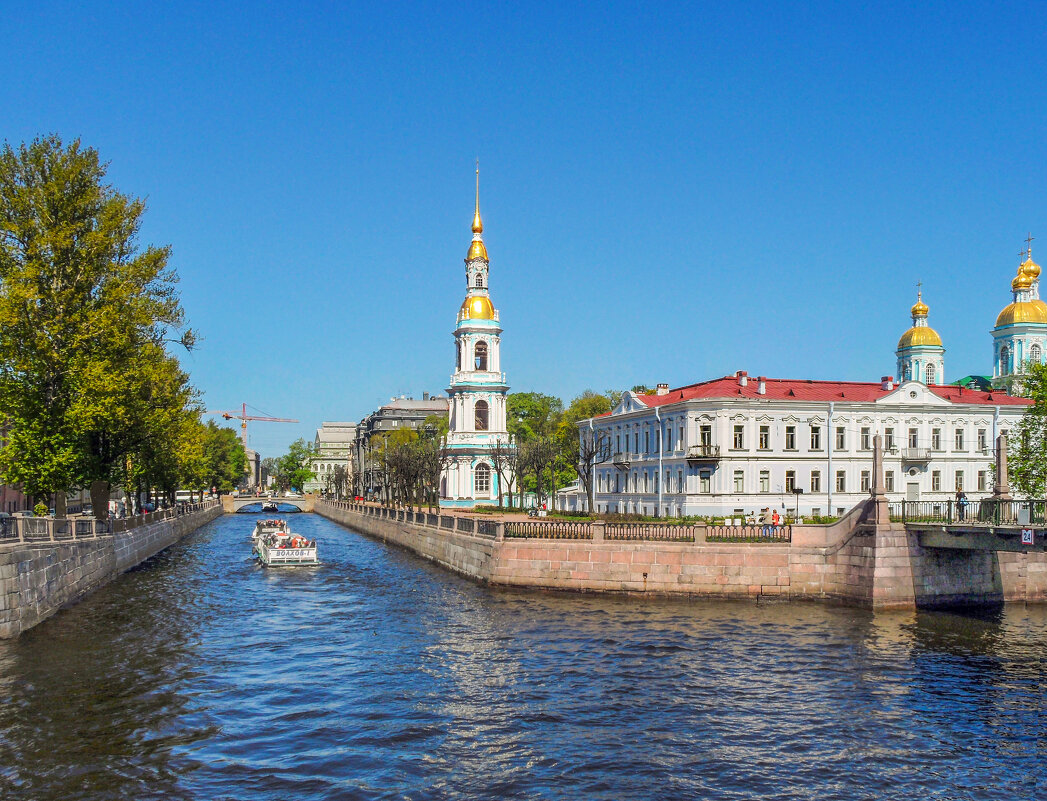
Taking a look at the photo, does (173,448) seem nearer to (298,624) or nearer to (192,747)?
(298,624)

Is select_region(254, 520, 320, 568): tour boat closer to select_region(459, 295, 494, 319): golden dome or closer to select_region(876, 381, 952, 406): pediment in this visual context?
select_region(876, 381, 952, 406): pediment

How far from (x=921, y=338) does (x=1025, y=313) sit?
43.2 ft

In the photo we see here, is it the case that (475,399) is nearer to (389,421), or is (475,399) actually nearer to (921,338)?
(921,338)

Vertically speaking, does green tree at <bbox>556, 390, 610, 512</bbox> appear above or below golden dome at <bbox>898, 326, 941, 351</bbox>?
below

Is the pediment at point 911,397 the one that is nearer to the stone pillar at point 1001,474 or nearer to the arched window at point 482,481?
the stone pillar at point 1001,474

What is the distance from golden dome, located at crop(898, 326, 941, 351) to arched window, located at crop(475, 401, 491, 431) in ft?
162

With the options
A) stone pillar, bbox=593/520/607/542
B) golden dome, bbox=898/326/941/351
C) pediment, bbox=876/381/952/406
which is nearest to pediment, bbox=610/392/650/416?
pediment, bbox=876/381/952/406

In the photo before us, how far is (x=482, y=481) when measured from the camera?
352 feet

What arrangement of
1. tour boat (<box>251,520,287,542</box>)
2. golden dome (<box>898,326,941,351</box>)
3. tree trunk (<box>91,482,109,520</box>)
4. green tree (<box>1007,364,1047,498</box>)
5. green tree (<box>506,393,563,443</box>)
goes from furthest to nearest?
green tree (<box>506,393,563,443</box>) < golden dome (<box>898,326,941,351</box>) < tour boat (<box>251,520,287,542</box>) < green tree (<box>1007,364,1047,498</box>) < tree trunk (<box>91,482,109,520</box>)

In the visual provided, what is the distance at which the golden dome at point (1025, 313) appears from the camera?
4122 inches

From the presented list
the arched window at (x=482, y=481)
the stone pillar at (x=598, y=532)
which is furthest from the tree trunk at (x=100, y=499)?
the arched window at (x=482, y=481)

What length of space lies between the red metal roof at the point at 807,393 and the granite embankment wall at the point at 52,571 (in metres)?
38.6

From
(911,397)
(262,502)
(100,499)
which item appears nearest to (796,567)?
(911,397)

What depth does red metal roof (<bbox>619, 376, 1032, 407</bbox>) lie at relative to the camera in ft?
217
